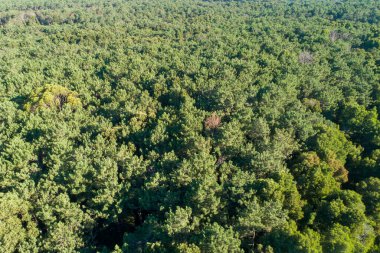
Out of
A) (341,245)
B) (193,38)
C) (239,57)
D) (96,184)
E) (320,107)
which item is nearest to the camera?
(341,245)

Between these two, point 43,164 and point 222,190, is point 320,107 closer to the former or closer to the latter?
point 222,190

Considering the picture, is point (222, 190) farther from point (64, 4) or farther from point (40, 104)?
point (64, 4)

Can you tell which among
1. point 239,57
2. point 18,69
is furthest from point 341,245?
point 18,69

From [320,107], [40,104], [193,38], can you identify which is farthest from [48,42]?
[320,107]

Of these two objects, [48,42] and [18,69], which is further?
[48,42]

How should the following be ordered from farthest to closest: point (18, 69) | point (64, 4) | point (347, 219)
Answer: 1. point (64, 4)
2. point (18, 69)
3. point (347, 219)

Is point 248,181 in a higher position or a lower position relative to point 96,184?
higher
